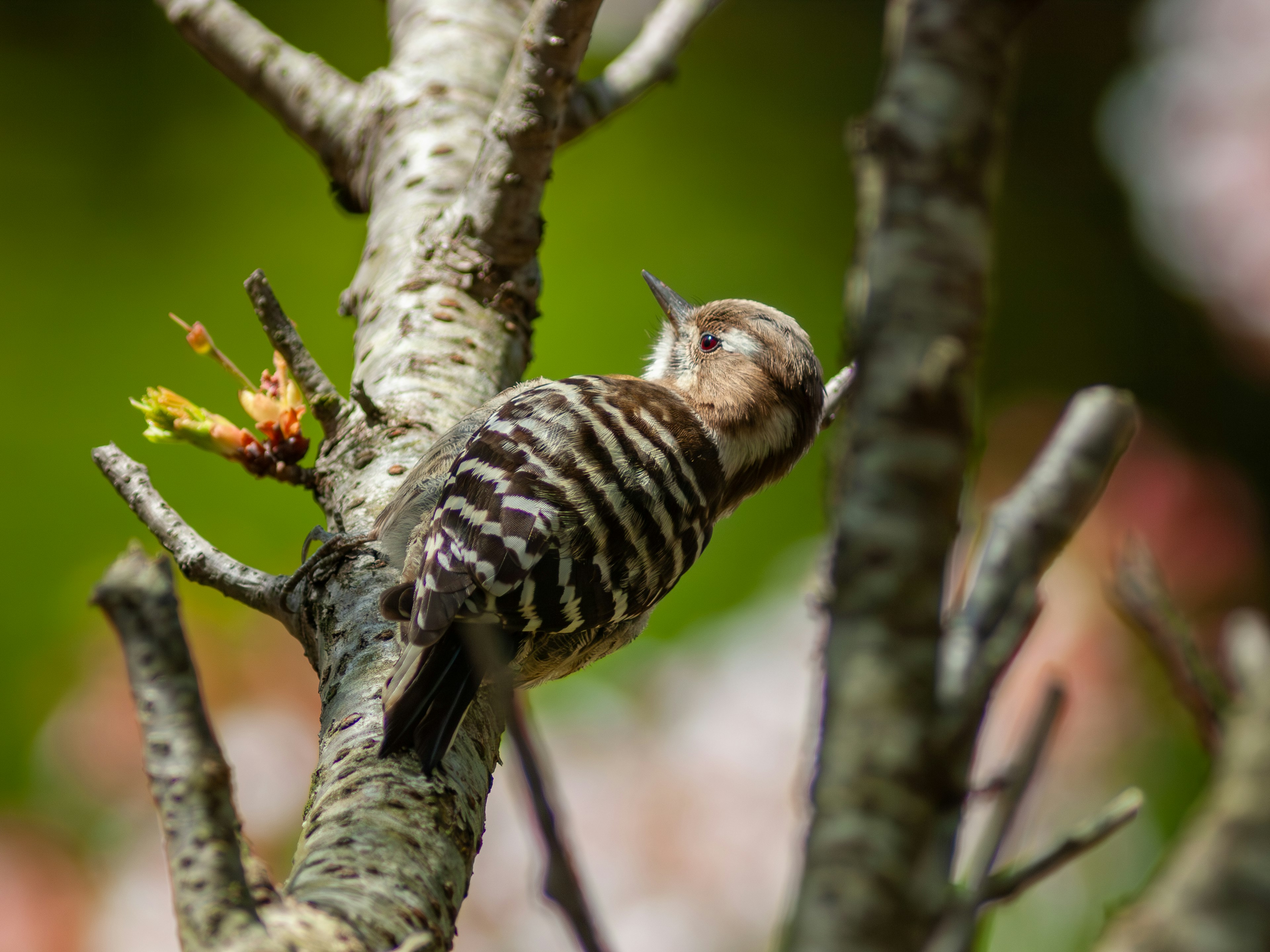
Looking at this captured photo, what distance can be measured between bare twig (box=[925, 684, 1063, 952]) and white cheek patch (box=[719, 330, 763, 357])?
1.54 m

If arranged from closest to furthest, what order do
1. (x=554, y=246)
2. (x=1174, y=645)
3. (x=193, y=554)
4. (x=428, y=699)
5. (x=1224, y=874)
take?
(x=1224, y=874) → (x=1174, y=645) → (x=428, y=699) → (x=193, y=554) → (x=554, y=246)

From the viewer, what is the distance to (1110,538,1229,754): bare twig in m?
0.52

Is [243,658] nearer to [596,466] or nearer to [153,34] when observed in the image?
[596,466]

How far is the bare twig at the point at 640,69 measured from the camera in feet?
6.46

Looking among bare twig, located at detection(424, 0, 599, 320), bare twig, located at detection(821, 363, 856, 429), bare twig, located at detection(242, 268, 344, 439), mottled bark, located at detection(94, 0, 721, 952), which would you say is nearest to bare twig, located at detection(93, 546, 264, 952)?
mottled bark, located at detection(94, 0, 721, 952)

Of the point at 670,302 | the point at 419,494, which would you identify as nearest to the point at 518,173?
the point at 419,494

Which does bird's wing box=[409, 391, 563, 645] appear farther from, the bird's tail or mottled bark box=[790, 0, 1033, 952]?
mottled bark box=[790, 0, 1033, 952]

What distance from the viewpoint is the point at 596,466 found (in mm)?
1461

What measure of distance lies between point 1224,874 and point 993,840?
0.09 meters

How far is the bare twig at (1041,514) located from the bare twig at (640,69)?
4.67 feet

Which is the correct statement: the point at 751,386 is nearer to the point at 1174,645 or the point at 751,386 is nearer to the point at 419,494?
the point at 419,494

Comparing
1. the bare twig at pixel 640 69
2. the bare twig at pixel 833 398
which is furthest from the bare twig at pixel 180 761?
the bare twig at pixel 640 69

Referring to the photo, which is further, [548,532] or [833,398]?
[833,398]

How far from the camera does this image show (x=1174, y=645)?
21.4 inches
